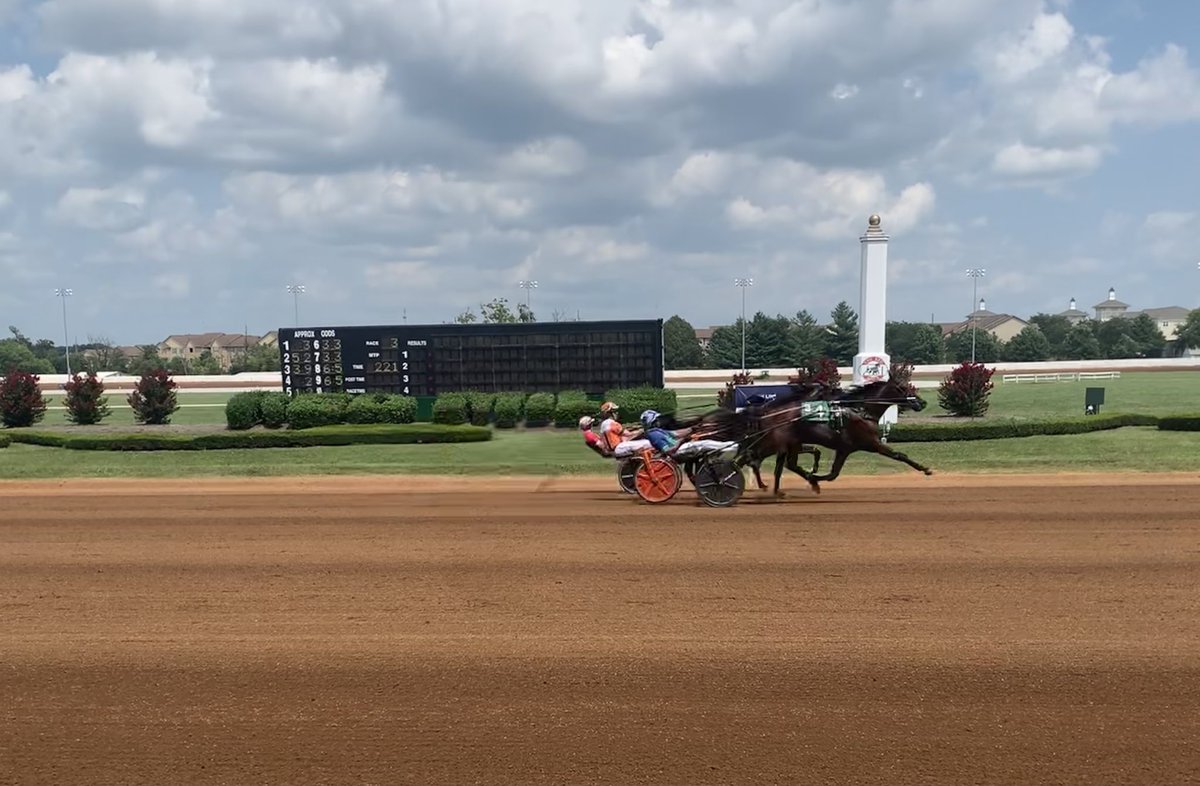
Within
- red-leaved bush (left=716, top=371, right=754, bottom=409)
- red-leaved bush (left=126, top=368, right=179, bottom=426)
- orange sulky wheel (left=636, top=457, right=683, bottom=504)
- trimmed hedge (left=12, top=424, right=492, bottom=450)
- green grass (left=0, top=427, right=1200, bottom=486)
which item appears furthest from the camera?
red-leaved bush (left=126, top=368, right=179, bottom=426)

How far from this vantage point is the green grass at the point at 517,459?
15680 mm

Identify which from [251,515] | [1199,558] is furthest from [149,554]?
[1199,558]

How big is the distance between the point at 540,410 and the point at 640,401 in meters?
2.76

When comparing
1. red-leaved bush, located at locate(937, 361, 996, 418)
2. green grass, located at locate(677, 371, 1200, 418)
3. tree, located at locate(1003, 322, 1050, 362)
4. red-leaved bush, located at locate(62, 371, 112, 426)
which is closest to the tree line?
tree, located at locate(1003, 322, 1050, 362)

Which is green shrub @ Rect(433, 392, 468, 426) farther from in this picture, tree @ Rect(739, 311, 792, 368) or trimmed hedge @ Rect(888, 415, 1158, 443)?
tree @ Rect(739, 311, 792, 368)

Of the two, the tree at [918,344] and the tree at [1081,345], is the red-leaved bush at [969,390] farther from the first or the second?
the tree at [1081,345]

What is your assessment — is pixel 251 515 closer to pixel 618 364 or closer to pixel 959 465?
pixel 959 465

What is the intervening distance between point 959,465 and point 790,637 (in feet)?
36.2

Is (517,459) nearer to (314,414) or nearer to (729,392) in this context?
(729,392)

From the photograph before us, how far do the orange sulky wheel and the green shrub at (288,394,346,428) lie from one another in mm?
14173

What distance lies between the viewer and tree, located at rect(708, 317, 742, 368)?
78750 mm

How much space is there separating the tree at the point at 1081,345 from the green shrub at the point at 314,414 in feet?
297

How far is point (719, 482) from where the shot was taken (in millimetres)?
10828

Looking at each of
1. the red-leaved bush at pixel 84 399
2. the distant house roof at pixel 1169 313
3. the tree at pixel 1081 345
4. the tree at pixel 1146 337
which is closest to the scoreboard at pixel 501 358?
the red-leaved bush at pixel 84 399
